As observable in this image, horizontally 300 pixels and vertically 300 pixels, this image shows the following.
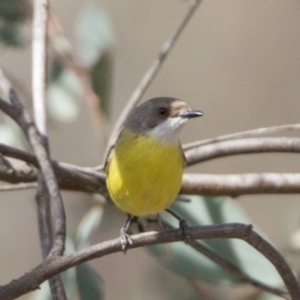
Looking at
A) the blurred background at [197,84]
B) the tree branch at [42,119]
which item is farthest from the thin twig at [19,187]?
the blurred background at [197,84]

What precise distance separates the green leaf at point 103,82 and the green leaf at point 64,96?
0.38ft

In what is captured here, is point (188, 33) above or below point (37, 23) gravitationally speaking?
above

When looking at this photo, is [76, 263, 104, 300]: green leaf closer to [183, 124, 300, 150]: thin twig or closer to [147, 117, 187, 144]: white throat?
[147, 117, 187, 144]: white throat

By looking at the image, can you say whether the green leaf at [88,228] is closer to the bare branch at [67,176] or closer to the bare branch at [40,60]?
the bare branch at [67,176]

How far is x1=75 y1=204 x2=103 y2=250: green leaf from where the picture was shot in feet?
7.07

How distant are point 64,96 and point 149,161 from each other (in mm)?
775

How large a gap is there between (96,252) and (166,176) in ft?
2.01

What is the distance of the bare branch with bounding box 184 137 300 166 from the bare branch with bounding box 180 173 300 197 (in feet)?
0.30

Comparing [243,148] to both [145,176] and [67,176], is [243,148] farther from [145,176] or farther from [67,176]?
[67,176]

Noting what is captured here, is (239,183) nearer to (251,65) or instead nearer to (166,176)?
(166,176)

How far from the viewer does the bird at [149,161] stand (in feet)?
6.25

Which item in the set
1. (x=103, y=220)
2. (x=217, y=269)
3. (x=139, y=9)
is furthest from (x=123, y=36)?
(x=217, y=269)

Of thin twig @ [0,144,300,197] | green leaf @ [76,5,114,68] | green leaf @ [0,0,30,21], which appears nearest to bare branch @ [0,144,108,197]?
thin twig @ [0,144,300,197]

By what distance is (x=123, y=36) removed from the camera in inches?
172
